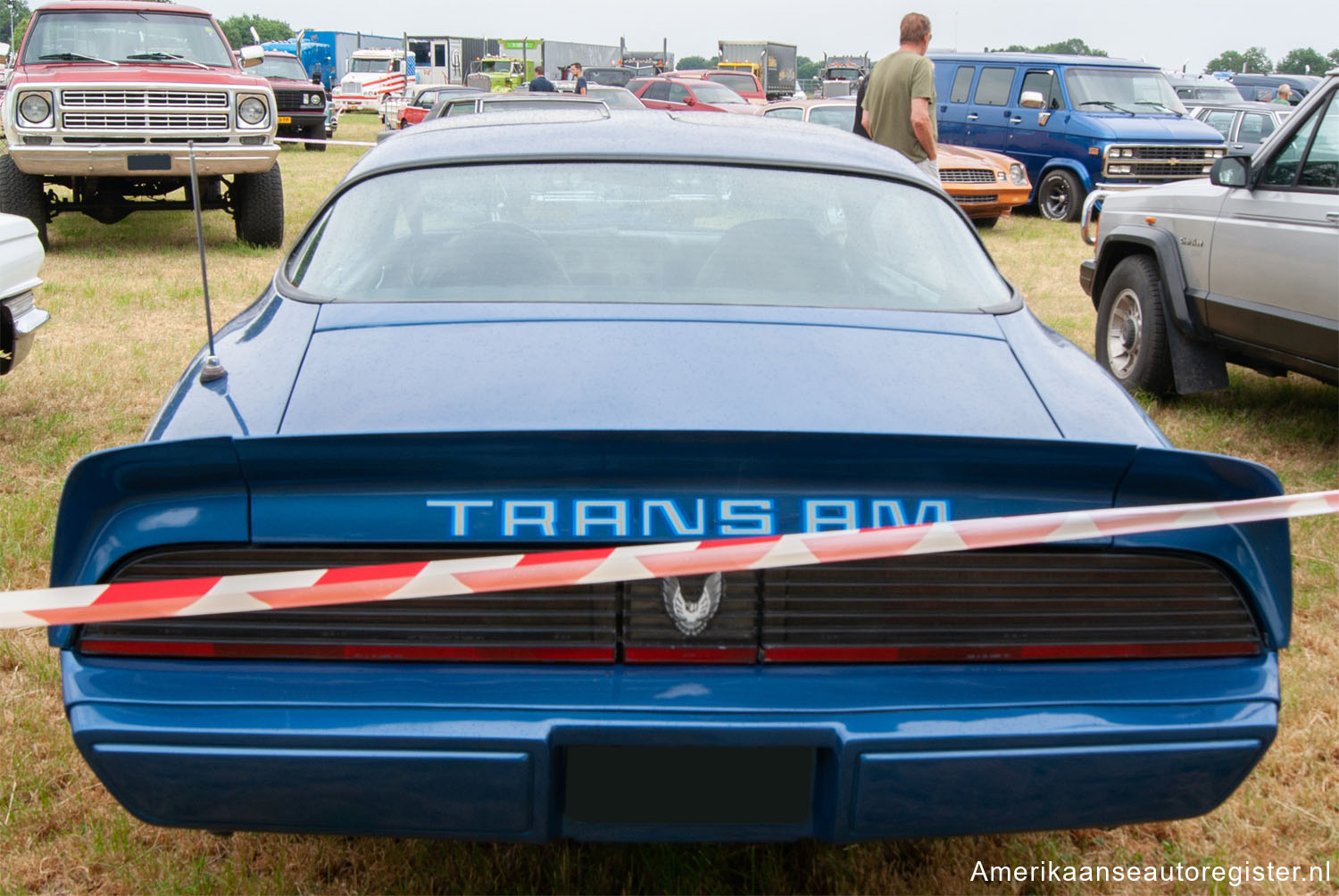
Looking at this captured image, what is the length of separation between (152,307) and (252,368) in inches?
236

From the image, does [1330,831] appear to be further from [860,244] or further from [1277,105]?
[1277,105]

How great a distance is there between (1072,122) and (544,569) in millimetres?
13217

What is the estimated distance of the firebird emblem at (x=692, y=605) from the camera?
1782 millimetres

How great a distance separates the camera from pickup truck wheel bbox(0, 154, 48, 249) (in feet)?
30.8

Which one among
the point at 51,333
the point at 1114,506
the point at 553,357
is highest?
the point at 553,357

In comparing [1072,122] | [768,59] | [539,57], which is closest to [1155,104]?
[1072,122]

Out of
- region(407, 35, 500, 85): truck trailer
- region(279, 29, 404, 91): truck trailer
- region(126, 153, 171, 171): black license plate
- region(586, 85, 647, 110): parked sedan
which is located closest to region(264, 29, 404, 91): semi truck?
region(279, 29, 404, 91): truck trailer

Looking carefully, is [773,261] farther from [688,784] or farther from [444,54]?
[444,54]

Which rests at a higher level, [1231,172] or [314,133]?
[1231,172]

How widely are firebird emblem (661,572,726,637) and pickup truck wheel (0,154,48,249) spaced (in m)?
9.28

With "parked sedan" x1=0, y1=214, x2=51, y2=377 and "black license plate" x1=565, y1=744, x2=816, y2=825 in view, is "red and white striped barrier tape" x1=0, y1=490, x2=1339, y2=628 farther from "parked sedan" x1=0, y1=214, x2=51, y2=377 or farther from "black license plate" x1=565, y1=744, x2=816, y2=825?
"parked sedan" x1=0, y1=214, x2=51, y2=377

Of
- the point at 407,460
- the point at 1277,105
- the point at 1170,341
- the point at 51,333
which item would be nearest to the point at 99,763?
the point at 407,460

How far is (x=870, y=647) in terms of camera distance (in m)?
1.82

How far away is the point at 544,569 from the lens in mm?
1716
